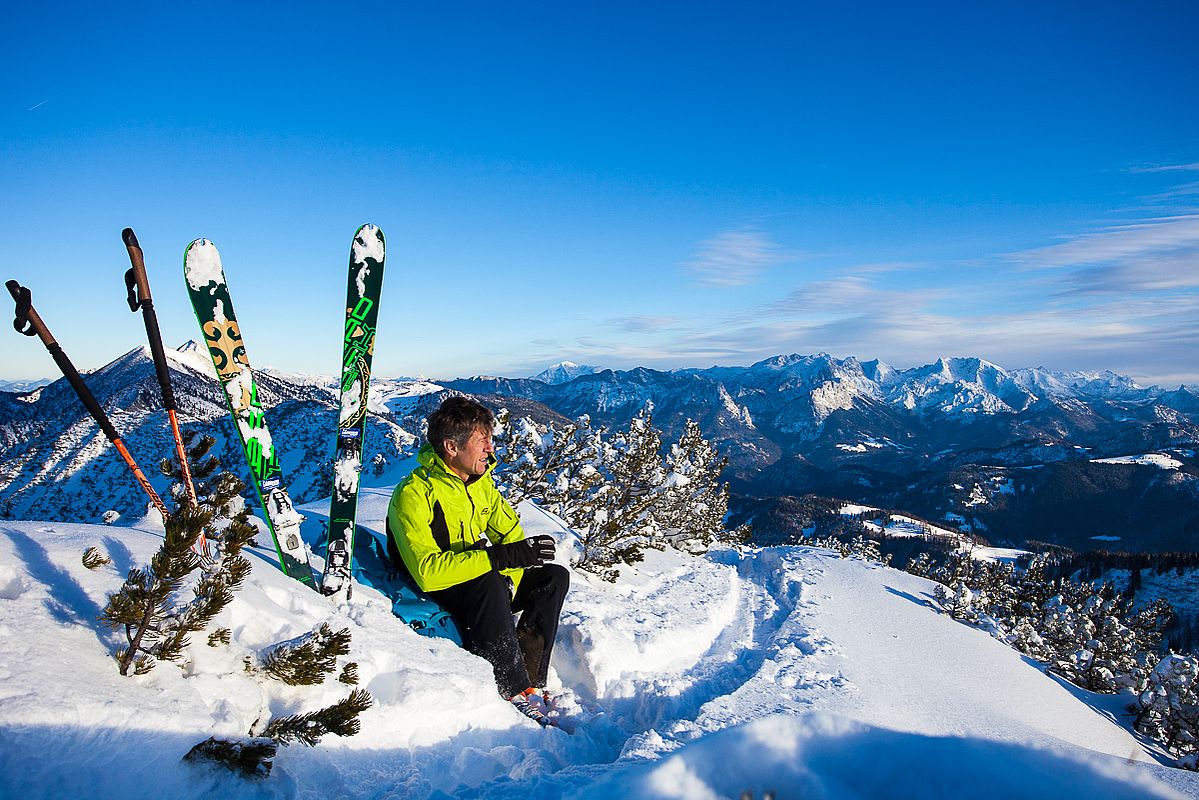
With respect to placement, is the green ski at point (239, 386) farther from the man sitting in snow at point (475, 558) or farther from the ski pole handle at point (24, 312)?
the ski pole handle at point (24, 312)

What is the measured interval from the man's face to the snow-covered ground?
49.8 inches

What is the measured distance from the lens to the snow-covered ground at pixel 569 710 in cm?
207

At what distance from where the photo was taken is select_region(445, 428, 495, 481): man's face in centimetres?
486

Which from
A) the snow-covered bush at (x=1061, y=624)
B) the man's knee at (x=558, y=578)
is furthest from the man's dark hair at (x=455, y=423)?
the snow-covered bush at (x=1061, y=624)

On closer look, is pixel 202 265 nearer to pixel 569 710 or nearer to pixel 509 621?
pixel 509 621

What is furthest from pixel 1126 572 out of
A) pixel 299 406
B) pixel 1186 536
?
pixel 299 406

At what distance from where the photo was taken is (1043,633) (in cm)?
1711

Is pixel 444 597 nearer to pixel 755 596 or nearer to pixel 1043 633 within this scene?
pixel 755 596

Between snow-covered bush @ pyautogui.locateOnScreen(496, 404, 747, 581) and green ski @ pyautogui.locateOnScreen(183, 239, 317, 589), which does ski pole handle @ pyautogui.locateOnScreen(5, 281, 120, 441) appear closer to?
green ski @ pyautogui.locateOnScreen(183, 239, 317, 589)

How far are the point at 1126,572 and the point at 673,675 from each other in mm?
151861

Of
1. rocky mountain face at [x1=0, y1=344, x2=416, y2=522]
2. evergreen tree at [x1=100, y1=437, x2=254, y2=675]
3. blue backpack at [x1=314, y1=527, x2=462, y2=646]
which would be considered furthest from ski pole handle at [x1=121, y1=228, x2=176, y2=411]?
rocky mountain face at [x1=0, y1=344, x2=416, y2=522]

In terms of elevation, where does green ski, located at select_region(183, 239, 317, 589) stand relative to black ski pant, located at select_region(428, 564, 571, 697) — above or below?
above

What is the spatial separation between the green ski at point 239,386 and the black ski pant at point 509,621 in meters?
1.43

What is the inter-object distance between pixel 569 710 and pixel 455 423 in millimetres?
2429
